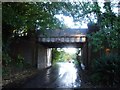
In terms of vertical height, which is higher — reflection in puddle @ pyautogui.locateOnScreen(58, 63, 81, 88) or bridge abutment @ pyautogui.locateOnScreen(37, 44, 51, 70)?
bridge abutment @ pyautogui.locateOnScreen(37, 44, 51, 70)

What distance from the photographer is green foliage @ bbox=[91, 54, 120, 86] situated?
14.5 meters

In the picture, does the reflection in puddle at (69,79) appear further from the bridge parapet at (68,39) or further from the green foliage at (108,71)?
the bridge parapet at (68,39)

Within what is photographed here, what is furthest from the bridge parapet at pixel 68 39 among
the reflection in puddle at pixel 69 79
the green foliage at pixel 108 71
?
the green foliage at pixel 108 71

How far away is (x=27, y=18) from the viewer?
14.5m

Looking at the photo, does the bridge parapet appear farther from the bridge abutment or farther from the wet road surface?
the wet road surface

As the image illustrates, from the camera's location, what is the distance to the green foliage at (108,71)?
14.5 m

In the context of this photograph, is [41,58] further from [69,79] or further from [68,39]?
[69,79]

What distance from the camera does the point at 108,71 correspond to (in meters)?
14.6

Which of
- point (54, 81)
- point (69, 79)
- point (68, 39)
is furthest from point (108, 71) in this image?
point (68, 39)

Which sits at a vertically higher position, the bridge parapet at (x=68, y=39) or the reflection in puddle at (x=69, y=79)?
the bridge parapet at (x=68, y=39)

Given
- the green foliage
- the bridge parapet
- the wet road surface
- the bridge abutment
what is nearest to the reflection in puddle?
the wet road surface

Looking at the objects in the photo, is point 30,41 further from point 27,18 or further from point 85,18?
point 85,18

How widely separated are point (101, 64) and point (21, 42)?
16554mm

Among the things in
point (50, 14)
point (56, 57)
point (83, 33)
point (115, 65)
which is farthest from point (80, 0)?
point (56, 57)
